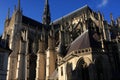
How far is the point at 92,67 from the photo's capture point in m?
14.1

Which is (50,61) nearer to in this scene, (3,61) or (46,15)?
(3,61)

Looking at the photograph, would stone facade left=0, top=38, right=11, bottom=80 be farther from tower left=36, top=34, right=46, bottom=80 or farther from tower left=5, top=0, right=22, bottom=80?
tower left=5, top=0, right=22, bottom=80

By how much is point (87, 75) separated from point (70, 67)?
1418 mm

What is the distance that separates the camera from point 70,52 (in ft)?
53.1

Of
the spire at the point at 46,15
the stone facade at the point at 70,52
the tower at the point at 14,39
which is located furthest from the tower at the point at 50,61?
the spire at the point at 46,15

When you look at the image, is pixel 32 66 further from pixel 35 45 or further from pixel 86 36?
pixel 86 36

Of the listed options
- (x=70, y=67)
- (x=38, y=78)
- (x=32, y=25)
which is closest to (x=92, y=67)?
(x=70, y=67)

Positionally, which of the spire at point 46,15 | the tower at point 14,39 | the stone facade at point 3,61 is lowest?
the stone facade at point 3,61

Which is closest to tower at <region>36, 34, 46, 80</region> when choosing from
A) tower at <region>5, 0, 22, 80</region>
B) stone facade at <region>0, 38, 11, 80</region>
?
tower at <region>5, 0, 22, 80</region>

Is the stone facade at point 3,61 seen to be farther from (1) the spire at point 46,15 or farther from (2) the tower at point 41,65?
(1) the spire at point 46,15

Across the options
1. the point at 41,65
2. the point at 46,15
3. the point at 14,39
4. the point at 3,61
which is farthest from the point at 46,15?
the point at 3,61

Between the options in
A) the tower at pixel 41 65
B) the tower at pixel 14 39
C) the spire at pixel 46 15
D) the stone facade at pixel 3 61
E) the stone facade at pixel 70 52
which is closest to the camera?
the stone facade at pixel 3 61

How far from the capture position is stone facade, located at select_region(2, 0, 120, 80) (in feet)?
48.0

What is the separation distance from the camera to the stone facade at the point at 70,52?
48.0ft
